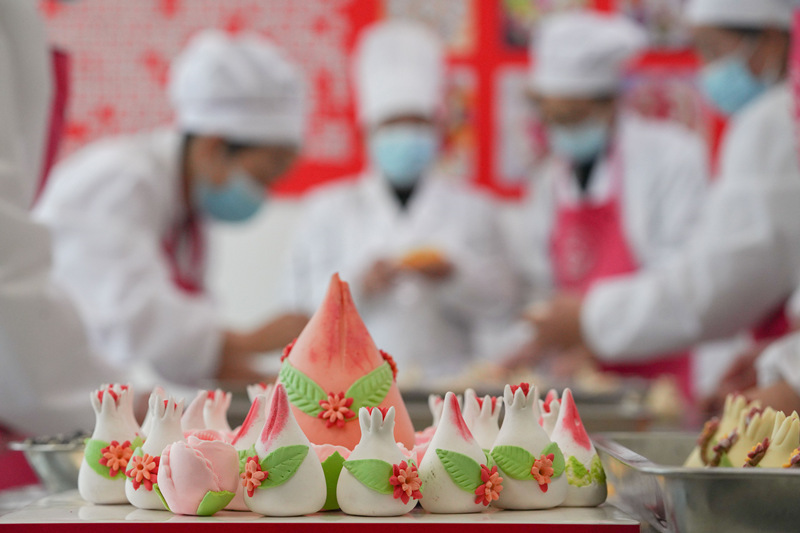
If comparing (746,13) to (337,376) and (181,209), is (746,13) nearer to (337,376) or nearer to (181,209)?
(181,209)

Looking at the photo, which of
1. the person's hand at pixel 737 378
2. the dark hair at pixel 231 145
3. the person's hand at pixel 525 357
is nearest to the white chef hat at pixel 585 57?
the person's hand at pixel 525 357

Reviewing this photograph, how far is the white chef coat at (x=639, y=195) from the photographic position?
10.0 ft

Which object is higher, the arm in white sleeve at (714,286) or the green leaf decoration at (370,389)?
the green leaf decoration at (370,389)

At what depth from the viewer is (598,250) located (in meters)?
3.24

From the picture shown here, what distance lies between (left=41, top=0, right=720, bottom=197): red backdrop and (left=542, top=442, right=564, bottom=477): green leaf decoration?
3259 mm

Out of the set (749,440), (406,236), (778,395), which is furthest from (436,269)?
(749,440)

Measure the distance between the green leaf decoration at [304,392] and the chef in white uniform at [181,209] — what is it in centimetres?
153

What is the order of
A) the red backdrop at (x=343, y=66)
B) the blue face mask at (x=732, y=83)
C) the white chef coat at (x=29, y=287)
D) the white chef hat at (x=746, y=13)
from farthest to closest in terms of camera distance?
Result: the red backdrop at (x=343, y=66) < the blue face mask at (x=732, y=83) < the white chef hat at (x=746, y=13) < the white chef coat at (x=29, y=287)

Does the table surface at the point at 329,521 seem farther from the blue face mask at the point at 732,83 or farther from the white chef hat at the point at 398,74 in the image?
the white chef hat at the point at 398,74

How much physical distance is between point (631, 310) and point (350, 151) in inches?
66.8

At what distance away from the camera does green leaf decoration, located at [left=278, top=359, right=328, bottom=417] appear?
72 cm

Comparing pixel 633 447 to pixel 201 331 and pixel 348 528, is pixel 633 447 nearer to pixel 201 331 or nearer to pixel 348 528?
pixel 348 528

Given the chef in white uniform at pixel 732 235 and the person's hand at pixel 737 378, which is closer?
the person's hand at pixel 737 378

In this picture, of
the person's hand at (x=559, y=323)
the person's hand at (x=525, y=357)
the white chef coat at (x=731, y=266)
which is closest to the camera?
the white chef coat at (x=731, y=266)
